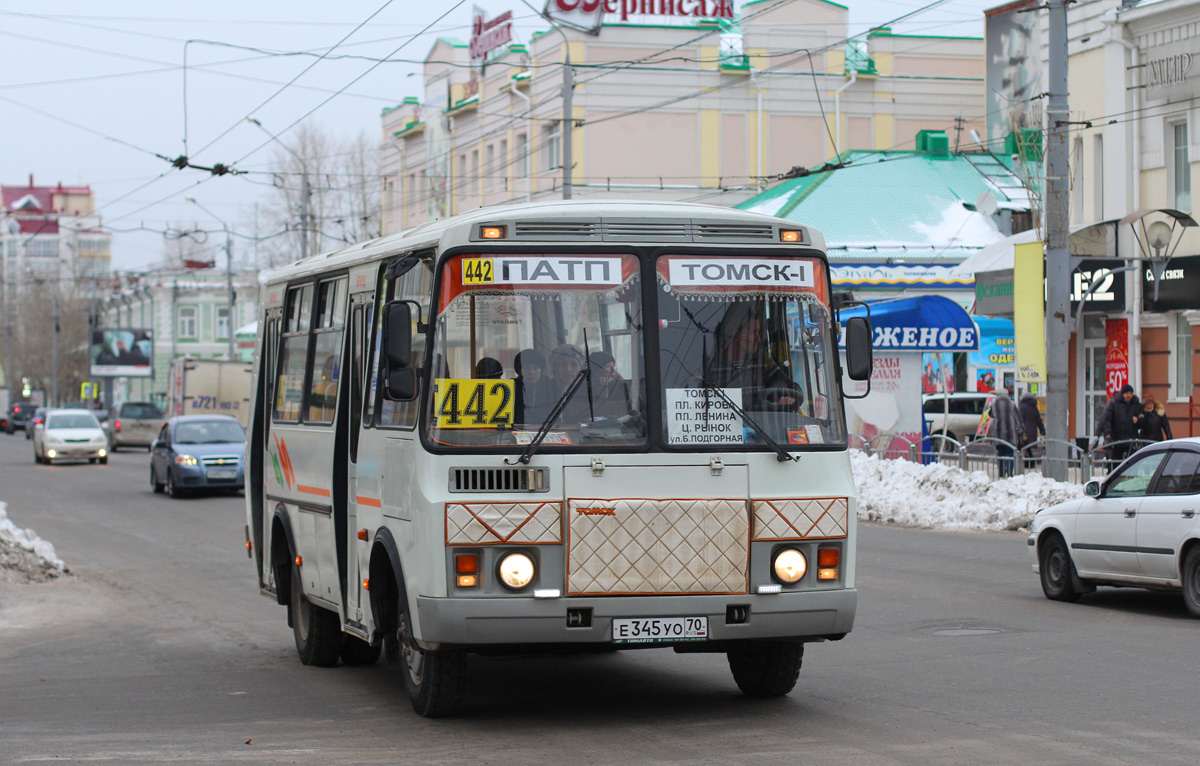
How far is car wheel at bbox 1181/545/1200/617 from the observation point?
508 inches

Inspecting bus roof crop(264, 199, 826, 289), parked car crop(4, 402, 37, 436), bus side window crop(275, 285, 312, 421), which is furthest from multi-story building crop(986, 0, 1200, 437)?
parked car crop(4, 402, 37, 436)

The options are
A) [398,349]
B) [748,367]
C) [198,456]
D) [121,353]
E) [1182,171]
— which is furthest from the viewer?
[121,353]

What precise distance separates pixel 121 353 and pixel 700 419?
86.3 meters

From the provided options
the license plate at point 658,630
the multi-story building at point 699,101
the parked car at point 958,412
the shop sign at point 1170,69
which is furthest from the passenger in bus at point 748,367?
the multi-story building at point 699,101

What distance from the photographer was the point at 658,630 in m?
8.10

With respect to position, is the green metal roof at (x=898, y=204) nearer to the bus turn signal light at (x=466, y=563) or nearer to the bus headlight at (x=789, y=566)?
the bus headlight at (x=789, y=566)

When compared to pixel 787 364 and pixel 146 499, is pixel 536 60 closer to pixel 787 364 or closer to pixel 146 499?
pixel 146 499

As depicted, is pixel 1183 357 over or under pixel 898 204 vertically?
under

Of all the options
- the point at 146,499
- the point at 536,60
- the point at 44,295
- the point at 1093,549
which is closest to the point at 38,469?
the point at 146,499

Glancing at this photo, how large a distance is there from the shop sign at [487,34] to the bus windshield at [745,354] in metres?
50.2

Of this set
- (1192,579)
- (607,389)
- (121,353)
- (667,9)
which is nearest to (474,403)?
(607,389)

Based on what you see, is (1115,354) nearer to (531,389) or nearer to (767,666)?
(767,666)

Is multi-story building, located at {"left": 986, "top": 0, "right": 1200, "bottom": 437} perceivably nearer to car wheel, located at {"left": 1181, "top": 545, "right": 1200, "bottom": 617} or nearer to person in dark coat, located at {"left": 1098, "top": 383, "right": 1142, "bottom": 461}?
person in dark coat, located at {"left": 1098, "top": 383, "right": 1142, "bottom": 461}

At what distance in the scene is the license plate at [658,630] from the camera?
808cm
